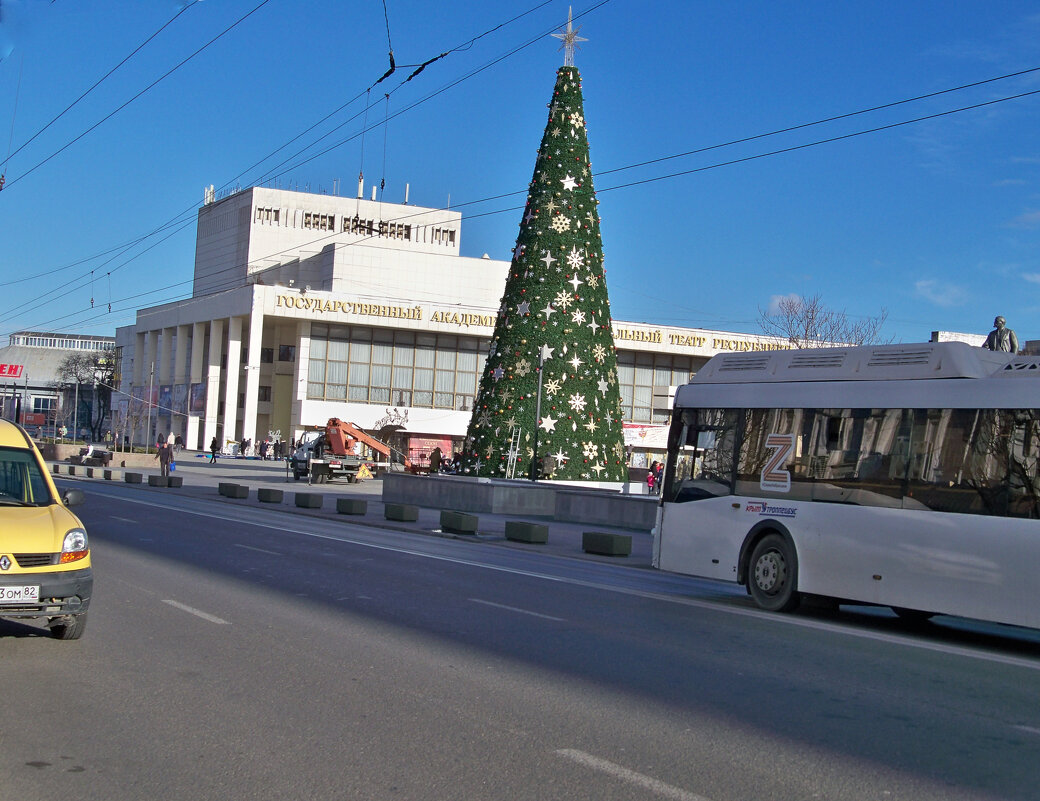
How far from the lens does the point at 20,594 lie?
8398 millimetres

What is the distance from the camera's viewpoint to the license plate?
8312mm

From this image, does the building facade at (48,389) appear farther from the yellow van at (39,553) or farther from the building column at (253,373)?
the yellow van at (39,553)

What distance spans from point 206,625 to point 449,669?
9.67ft

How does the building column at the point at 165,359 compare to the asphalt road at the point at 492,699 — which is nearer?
the asphalt road at the point at 492,699

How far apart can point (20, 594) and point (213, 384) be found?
86607 mm

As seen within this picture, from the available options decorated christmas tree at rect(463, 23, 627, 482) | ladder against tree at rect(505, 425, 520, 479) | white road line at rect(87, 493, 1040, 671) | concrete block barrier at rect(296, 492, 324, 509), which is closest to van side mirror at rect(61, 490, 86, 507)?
white road line at rect(87, 493, 1040, 671)

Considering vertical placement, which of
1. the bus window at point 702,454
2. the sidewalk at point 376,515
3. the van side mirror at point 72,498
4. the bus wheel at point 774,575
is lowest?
the sidewalk at point 376,515

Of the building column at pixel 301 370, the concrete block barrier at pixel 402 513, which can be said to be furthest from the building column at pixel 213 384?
the concrete block barrier at pixel 402 513

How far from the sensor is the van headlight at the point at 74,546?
872 cm

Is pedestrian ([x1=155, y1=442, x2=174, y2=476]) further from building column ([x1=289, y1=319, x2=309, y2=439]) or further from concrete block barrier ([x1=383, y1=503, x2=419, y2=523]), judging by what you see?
building column ([x1=289, y1=319, x2=309, y2=439])

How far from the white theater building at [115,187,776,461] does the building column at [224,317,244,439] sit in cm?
11

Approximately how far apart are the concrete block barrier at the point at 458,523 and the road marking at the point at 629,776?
66.2 ft

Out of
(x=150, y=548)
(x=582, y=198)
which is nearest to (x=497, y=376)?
(x=582, y=198)

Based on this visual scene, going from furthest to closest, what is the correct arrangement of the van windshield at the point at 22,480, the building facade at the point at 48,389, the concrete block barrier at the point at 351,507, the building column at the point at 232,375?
the building facade at the point at 48,389 → the building column at the point at 232,375 → the concrete block barrier at the point at 351,507 → the van windshield at the point at 22,480
